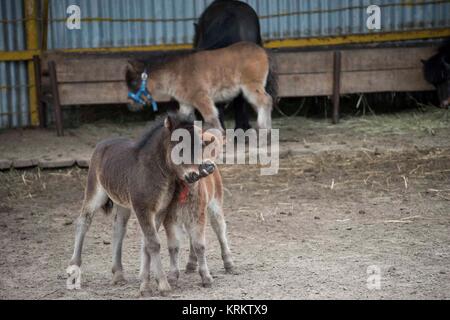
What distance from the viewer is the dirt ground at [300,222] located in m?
5.43

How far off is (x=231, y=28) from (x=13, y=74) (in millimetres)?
3244

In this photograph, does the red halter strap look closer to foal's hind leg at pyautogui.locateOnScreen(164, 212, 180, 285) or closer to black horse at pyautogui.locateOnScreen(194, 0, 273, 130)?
foal's hind leg at pyautogui.locateOnScreen(164, 212, 180, 285)

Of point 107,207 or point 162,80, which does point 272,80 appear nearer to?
point 162,80

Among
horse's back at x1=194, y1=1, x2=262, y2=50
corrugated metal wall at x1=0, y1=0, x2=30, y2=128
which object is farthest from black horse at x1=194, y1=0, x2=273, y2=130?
corrugated metal wall at x1=0, y1=0, x2=30, y2=128

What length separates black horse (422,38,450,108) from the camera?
37.6ft

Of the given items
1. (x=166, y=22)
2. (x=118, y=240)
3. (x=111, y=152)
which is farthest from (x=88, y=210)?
(x=166, y=22)

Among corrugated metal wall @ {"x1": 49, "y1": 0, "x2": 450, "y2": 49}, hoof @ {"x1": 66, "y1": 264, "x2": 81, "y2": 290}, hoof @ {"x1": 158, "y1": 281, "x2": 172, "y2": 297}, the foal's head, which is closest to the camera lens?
the foal's head

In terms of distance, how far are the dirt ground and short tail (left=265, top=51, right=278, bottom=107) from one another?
2.20 feet

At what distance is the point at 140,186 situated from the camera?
17.1 ft

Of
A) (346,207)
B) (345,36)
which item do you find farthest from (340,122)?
Answer: (346,207)

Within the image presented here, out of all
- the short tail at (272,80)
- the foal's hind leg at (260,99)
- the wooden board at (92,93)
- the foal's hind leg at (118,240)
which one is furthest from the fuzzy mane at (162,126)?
the wooden board at (92,93)

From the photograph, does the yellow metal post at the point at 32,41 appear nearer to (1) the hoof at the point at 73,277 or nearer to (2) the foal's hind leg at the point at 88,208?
(2) the foal's hind leg at the point at 88,208

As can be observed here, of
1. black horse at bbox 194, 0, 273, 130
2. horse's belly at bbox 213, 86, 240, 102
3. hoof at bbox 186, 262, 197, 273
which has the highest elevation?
black horse at bbox 194, 0, 273, 130

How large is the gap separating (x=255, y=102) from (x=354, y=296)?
574cm
